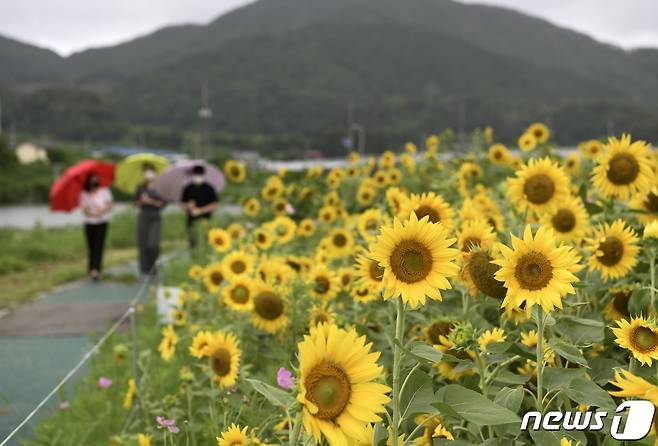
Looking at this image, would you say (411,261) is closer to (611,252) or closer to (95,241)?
(611,252)

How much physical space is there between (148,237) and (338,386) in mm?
7683

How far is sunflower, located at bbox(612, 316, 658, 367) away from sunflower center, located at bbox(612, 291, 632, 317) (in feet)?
1.99

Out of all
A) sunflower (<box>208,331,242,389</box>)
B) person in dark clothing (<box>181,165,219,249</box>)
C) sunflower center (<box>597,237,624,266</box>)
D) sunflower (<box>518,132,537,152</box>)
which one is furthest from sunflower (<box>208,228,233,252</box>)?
person in dark clothing (<box>181,165,219,249</box>)

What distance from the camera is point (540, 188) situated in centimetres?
247

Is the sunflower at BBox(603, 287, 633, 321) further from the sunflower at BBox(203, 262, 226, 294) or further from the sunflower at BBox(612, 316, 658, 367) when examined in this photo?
the sunflower at BBox(203, 262, 226, 294)

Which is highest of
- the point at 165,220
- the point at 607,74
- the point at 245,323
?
the point at 607,74

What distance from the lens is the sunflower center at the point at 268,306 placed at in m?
2.65

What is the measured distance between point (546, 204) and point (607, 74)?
154 m

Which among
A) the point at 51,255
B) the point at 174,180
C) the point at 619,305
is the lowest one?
the point at 51,255

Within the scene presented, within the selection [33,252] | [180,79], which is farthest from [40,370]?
[180,79]

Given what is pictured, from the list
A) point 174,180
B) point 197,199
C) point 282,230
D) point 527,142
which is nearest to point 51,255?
point 174,180

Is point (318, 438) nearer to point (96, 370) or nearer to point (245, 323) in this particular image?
point (245, 323)

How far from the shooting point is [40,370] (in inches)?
191

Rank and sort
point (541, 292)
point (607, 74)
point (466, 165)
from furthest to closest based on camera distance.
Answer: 1. point (607, 74)
2. point (466, 165)
3. point (541, 292)
